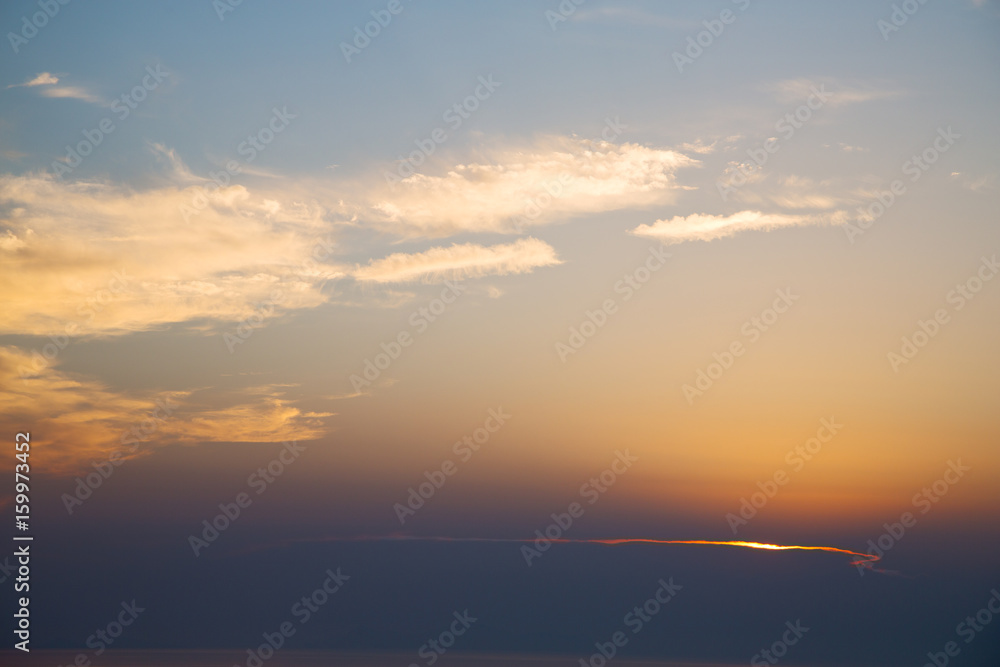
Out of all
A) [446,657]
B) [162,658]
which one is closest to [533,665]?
[446,657]

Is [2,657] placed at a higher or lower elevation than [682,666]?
higher

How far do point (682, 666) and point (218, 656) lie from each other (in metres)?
108

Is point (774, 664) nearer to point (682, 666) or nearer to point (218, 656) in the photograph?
point (682, 666)

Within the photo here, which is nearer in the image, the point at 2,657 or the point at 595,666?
the point at 2,657

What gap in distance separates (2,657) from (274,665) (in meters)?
56.4

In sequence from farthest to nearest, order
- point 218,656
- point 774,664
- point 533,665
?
point 533,665 < point 218,656 < point 774,664

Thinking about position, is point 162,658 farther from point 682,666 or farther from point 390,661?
point 682,666

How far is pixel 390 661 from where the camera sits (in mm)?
196500

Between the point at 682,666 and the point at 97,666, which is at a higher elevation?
the point at 97,666

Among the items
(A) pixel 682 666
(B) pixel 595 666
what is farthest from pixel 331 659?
(A) pixel 682 666

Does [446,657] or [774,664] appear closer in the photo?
[774,664]

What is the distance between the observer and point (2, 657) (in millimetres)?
148375

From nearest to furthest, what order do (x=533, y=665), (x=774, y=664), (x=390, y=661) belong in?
(x=774, y=664) < (x=533, y=665) < (x=390, y=661)

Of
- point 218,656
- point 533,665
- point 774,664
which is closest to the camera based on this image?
point 774,664
